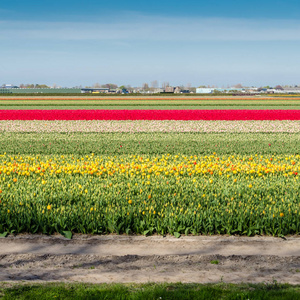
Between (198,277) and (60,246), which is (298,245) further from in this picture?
(60,246)

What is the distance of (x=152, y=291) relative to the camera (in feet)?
17.3

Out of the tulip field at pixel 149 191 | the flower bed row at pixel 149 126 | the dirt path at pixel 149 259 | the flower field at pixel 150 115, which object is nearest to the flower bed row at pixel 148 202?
the tulip field at pixel 149 191

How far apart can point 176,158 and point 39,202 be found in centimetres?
731

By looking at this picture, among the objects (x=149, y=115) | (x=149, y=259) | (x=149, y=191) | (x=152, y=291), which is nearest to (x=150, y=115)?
(x=149, y=115)

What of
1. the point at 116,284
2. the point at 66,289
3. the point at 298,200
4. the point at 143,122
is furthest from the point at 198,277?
the point at 143,122

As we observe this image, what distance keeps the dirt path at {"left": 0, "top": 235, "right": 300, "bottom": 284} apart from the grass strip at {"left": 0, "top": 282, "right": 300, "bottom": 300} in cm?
30

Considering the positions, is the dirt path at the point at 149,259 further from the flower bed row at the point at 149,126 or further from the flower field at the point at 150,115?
the flower field at the point at 150,115

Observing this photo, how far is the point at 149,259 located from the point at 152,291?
1.45 meters

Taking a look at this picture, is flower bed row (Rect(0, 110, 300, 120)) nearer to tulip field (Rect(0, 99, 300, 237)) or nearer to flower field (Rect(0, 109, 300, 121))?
flower field (Rect(0, 109, 300, 121))

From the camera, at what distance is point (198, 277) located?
5.91 m

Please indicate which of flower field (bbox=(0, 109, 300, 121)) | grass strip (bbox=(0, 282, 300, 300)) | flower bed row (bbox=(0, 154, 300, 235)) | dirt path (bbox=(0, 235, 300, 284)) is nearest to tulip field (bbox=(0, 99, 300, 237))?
flower bed row (bbox=(0, 154, 300, 235))

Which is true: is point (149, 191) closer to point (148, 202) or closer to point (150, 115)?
point (148, 202)

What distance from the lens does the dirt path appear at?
595 cm

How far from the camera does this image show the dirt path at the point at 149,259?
5.95 meters
